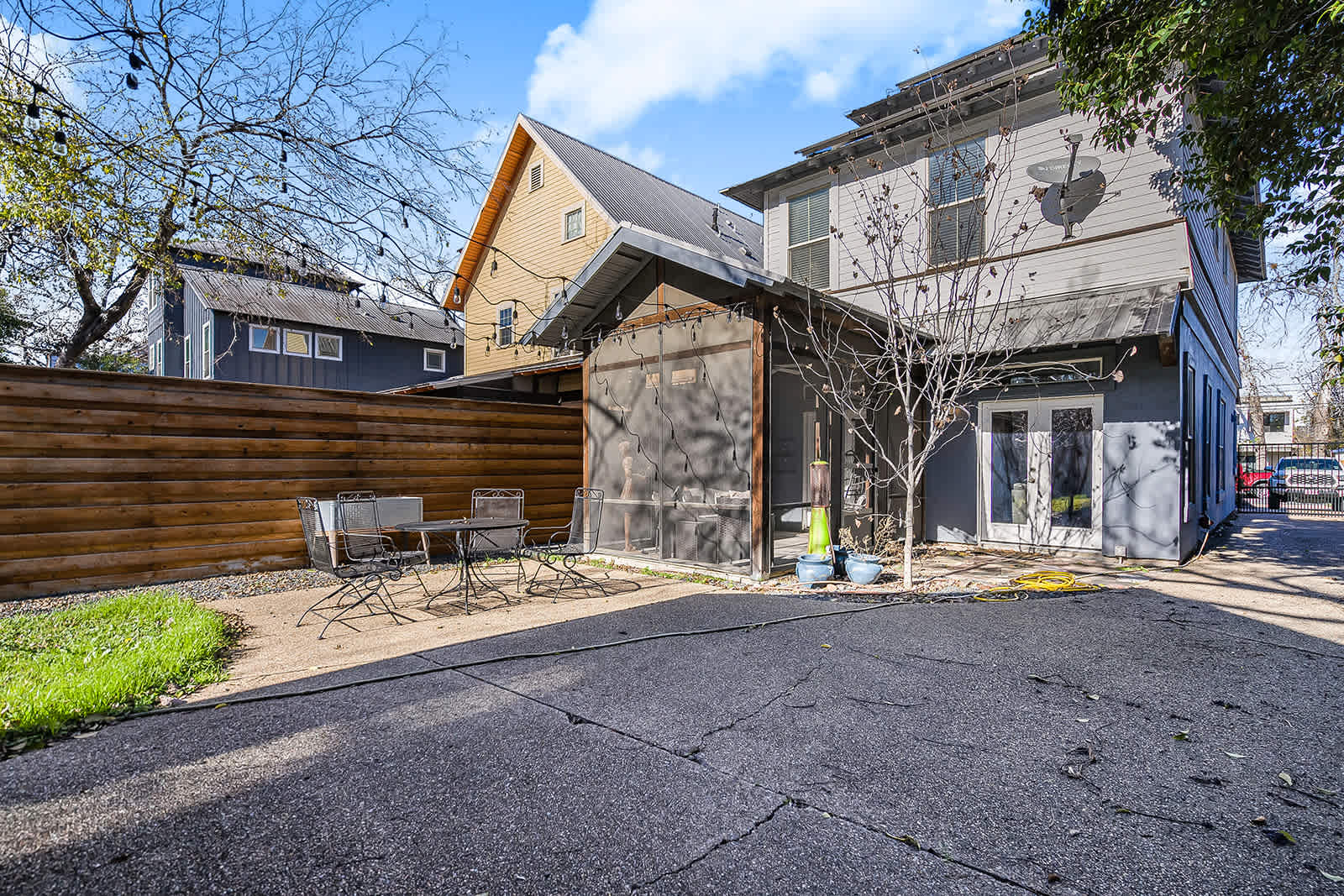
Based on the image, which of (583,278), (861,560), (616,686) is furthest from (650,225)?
(616,686)

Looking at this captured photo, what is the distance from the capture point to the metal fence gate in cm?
1639

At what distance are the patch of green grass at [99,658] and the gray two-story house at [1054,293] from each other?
21.5ft

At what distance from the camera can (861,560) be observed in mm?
6879

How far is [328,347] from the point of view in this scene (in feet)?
70.3

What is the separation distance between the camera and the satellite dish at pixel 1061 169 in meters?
8.77

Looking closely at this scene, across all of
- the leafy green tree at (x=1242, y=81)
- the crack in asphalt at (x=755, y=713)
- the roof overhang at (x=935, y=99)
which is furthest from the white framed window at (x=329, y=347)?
the crack in asphalt at (x=755, y=713)

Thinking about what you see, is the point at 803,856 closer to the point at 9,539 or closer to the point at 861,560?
the point at 861,560

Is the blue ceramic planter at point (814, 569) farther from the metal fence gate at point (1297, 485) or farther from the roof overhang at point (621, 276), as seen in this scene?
the metal fence gate at point (1297, 485)

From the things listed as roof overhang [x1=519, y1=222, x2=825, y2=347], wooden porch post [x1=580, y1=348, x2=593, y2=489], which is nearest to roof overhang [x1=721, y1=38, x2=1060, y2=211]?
roof overhang [x1=519, y1=222, x2=825, y2=347]

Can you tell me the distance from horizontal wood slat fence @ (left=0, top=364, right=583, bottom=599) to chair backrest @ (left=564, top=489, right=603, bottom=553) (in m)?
2.46

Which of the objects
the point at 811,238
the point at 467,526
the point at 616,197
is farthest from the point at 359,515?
the point at 616,197

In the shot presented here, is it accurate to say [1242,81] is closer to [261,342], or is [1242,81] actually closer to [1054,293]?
[1054,293]

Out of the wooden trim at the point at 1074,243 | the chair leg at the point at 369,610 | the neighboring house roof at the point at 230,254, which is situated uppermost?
the wooden trim at the point at 1074,243

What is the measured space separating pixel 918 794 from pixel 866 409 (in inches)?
257
